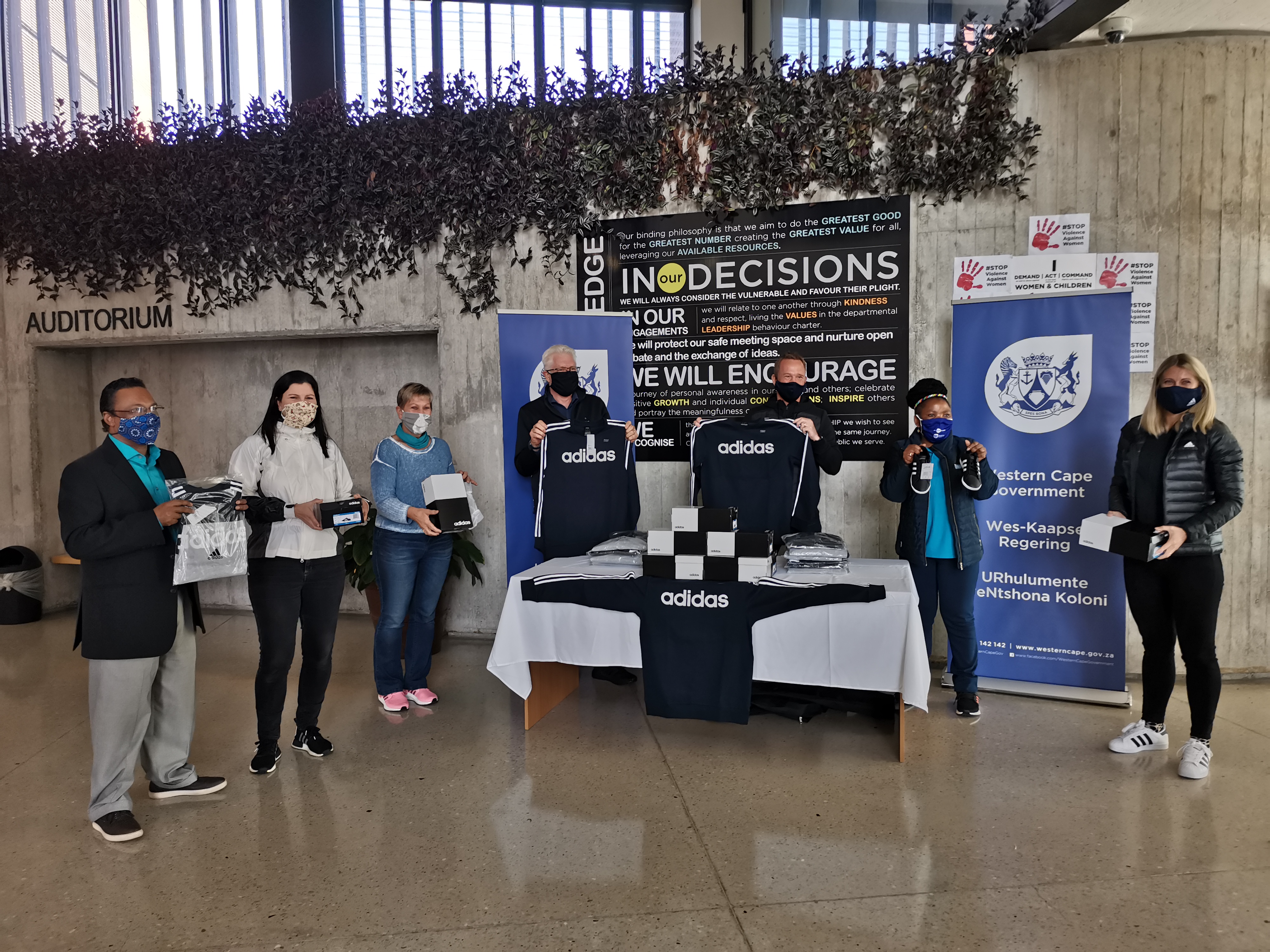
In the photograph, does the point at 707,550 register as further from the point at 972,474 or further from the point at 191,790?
the point at 191,790

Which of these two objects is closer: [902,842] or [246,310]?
[902,842]

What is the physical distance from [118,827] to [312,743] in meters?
0.79

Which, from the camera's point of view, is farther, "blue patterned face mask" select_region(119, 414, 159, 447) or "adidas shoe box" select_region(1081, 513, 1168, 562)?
"adidas shoe box" select_region(1081, 513, 1168, 562)

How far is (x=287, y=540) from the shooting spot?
308 centimetres

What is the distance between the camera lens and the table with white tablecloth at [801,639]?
305 centimetres

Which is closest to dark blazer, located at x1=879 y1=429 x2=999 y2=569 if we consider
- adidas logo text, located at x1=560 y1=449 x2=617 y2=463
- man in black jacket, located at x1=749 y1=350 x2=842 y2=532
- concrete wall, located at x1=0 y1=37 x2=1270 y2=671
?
man in black jacket, located at x1=749 y1=350 x2=842 y2=532

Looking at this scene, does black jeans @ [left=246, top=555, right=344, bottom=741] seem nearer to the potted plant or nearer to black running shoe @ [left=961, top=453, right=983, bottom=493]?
the potted plant

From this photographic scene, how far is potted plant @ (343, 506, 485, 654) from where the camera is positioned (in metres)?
4.89

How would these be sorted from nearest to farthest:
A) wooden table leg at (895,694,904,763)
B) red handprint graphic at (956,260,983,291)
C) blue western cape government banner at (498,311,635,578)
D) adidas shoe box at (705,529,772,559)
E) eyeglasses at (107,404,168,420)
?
eyeglasses at (107,404,168,420)
adidas shoe box at (705,529,772,559)
wooden table leg at (895,694,904,763)
red handprint graphic at (956,260,983,291)
blue western cape government banner at (498,311,635,578)

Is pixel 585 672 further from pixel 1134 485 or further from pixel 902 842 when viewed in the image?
pixel 1134 485

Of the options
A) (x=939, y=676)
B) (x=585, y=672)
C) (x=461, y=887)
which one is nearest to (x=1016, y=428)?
(x=939, y=676)

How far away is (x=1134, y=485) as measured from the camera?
3.24 meters

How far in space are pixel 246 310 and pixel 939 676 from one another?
5.05 m

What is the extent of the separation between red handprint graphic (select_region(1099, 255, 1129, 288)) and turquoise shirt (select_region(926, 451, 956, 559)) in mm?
1541
